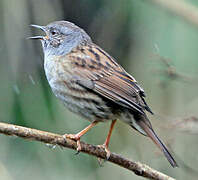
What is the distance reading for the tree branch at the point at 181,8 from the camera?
6.27 m

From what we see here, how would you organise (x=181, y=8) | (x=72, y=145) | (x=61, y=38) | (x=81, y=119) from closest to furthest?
(x=72, y=145), (x=61, y=38), (x=81, y=119), (x=181, y=8)

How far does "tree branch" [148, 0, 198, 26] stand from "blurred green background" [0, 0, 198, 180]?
0.10 meters

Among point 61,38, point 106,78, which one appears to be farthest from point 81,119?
point 106,78

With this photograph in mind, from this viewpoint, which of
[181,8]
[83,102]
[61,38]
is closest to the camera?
[83,102]

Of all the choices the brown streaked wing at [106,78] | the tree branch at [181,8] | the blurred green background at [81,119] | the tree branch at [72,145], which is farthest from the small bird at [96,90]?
the tree branch at [181,8]

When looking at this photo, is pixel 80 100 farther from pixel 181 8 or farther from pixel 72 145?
pixel 181 8

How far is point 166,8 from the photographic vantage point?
6477mm

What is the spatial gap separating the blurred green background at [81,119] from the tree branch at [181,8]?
95mm

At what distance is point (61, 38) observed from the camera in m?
5.51

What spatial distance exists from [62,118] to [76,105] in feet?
4.31

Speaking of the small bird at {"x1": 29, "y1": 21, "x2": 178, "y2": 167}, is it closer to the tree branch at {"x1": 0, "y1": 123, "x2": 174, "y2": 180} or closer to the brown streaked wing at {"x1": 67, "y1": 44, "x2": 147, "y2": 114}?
the brown streaked wing at {"x1": 67, "y1": 44, "x2": 147, "y2": 114}

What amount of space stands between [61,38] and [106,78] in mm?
885

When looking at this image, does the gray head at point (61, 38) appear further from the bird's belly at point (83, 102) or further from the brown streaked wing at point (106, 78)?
the bird's belly at point (83, 102)

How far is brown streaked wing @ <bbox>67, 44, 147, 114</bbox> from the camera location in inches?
187
